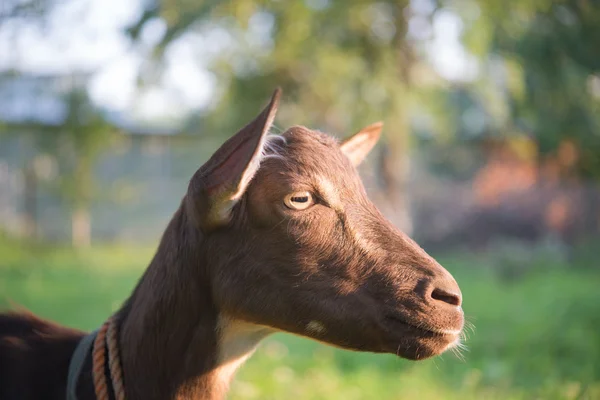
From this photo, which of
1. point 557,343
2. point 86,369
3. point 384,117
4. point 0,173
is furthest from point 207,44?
point 0,173

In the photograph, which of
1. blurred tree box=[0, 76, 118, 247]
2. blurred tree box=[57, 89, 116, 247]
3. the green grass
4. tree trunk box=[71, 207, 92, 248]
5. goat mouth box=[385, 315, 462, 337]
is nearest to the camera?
goat mouth box=[385, 315, 462, 337]

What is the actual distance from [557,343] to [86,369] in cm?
550

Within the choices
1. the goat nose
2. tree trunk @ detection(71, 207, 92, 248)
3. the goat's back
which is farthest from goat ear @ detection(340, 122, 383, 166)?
tree trunk @ detection(71, 207, 92, 248)

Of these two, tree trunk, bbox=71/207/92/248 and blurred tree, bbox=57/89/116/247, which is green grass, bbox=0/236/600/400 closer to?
blurred tree, bbox=57/89/116/247

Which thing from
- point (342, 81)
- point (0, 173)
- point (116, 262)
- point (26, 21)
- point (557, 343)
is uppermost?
point (26, 21)

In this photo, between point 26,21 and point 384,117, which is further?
point 384,117

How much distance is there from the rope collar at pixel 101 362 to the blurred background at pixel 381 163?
135 cm

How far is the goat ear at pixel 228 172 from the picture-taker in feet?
6.49

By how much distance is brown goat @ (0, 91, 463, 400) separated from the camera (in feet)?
6.95

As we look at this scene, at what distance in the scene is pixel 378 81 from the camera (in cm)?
838

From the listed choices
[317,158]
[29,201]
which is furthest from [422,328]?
[29,201]

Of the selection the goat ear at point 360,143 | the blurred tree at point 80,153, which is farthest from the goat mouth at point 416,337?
the blurred tree at point 80,153

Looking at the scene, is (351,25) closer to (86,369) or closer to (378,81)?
(378,81)

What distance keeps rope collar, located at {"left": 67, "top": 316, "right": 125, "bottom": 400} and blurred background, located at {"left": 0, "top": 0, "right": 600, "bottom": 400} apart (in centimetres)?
135
